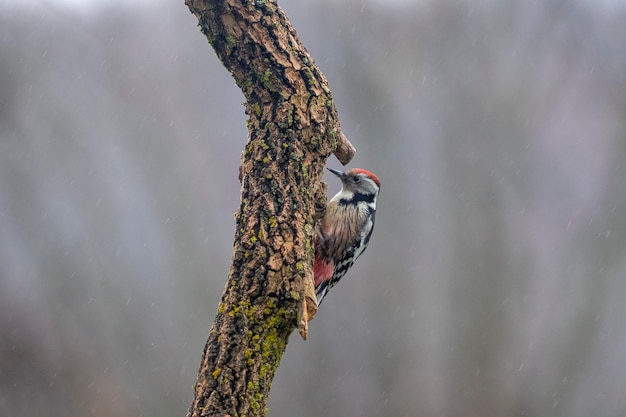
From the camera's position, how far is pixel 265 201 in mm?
1495

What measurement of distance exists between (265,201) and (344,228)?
2.52 ft

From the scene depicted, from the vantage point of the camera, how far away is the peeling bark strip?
1.40 meters

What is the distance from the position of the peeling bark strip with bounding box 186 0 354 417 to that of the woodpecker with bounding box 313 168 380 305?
22.2 inches

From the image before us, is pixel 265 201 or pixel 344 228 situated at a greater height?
pixel 344 228

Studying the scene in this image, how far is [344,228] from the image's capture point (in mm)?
2219

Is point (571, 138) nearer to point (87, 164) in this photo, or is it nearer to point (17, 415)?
point (87, 164)

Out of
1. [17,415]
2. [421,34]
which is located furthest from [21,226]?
[421,34]

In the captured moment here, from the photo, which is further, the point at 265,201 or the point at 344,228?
the point at 344,228

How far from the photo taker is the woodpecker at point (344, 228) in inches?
86.8

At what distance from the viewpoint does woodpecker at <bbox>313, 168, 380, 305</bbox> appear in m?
2.21

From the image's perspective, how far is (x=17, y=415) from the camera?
Result: 3586 mm

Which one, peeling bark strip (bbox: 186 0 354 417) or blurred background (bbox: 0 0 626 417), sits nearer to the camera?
peeling bark strip (bbox: 186 0 354 417)

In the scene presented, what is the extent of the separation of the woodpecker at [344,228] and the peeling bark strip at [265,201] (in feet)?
1.85

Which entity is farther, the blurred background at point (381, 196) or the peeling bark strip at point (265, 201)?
the blurred background at point (381, 196)
